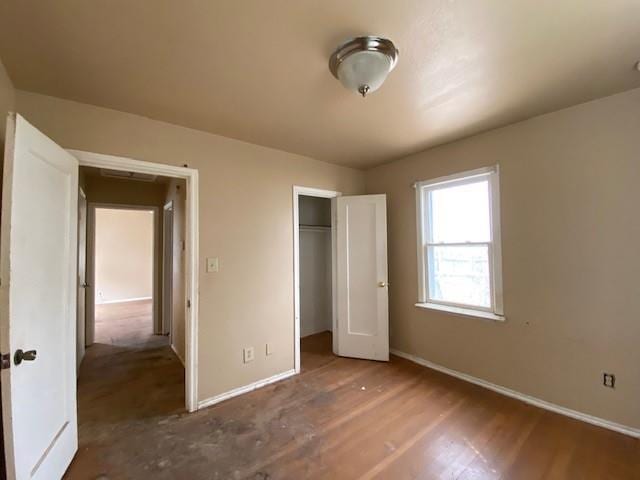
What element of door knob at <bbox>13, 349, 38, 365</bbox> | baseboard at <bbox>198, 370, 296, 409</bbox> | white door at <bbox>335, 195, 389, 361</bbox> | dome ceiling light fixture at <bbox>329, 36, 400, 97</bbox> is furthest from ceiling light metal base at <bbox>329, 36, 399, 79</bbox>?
baseboard at <bbox>198, 370, 296, 409</bbox>

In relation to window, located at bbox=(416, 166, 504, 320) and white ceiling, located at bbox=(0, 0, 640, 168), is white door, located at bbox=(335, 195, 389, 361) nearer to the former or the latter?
window, located at bbox=(416, 166, 504, 320)

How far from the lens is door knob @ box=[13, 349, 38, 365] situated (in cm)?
124

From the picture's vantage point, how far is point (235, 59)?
1534 mm

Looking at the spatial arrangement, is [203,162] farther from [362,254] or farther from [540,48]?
[540,48]

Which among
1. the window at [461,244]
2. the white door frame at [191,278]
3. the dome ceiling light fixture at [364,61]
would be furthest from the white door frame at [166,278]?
the window at [461,244]

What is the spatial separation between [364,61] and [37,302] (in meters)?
2.20

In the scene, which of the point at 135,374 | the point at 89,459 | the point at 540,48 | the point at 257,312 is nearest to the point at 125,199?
the point at 135,374

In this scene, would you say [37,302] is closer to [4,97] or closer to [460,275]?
[4,97]

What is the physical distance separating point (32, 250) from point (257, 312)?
1.73m

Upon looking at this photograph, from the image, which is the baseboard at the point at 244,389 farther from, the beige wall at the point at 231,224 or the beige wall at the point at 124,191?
the beige wall at the point at 124,191

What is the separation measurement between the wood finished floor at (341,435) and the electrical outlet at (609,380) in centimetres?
32

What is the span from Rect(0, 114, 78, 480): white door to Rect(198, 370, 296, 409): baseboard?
0.87 meters

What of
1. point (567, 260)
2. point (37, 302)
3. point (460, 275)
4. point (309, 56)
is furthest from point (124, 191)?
point (567, 260)

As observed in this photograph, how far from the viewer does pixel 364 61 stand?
147 cm
